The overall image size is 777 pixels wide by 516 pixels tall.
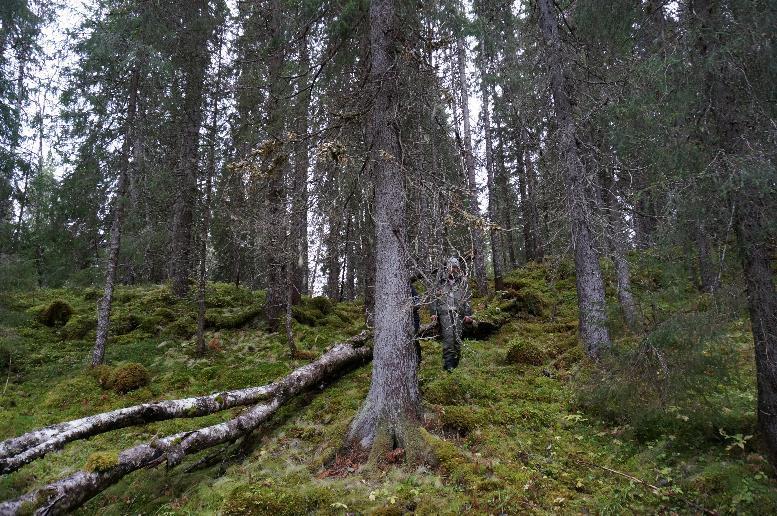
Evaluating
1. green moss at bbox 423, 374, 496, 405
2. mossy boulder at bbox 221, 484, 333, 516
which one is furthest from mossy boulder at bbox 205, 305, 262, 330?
mossy boulder at bbox 221, 484, 333, 516

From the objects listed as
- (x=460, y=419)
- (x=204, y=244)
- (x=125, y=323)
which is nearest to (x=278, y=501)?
(x=460, y=419)

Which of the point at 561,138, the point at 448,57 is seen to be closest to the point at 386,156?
the point at 448,57

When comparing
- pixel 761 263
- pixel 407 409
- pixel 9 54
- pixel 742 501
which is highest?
pixel 9 54

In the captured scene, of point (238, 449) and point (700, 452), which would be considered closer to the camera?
point (700, 452)

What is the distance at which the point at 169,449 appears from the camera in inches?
230

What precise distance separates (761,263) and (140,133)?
1251cm

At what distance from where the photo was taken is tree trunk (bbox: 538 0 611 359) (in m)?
8.66

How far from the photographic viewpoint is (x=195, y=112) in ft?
41.0

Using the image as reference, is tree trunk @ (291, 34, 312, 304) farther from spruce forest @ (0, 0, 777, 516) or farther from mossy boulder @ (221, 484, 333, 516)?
mossy boulder @ (221, 484, 333, 516)

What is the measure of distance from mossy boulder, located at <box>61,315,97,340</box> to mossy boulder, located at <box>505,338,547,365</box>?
11.9m

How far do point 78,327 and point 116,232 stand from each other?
164 inches

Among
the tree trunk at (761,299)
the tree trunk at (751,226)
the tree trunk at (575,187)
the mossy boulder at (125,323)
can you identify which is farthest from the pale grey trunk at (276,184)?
the tree trunk at (761,299)

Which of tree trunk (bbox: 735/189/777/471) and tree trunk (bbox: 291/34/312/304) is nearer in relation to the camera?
tree trunk (bbox: 735/189/777/471)

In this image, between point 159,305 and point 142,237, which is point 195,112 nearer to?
point 142,237
